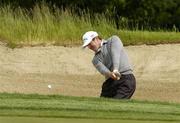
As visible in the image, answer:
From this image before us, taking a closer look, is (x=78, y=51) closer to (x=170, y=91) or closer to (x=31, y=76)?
(x=31, y=76)

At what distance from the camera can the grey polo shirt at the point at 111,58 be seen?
8.48 metres

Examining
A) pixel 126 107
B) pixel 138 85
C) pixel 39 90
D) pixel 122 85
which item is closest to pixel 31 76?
pixel 39 90

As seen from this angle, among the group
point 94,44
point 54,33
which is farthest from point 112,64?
point 54,33

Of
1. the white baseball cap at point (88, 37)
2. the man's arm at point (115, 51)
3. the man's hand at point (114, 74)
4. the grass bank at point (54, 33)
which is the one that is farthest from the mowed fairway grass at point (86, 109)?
the grass bank at point (54, 33)

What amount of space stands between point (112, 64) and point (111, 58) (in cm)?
7

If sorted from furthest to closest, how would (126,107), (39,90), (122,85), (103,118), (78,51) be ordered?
(78,51), (39,90), (122,85), (126,107), (103,118)

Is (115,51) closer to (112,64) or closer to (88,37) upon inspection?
(112,64)

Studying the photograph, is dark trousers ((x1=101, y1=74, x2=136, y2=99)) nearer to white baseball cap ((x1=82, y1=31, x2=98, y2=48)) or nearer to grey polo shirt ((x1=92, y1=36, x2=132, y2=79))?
grey polo shirt ((x1=92, y1=36, x2=132, y2=79))

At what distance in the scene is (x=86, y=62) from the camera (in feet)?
53.5

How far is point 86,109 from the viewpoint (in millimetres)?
7117

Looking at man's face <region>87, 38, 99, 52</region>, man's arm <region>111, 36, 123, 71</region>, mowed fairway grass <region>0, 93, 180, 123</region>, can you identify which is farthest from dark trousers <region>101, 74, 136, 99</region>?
mowed fairway grass <region>0, 93, 180, 123</region>

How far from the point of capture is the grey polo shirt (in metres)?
Answer: 8.48

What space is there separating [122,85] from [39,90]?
19.2 feet

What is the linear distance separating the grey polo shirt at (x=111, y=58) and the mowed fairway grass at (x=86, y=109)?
610 mm
